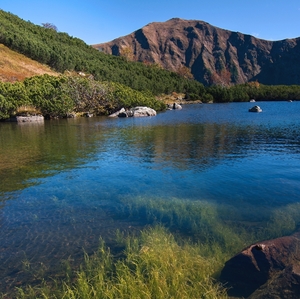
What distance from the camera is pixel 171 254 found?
27.9ft

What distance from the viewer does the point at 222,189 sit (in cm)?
1518

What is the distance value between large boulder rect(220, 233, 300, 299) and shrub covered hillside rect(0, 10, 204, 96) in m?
100

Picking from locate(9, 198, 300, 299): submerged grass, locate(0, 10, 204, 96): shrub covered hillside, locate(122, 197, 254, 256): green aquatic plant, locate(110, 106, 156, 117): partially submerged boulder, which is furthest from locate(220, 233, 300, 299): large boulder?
locate(0, 10, 204, 96): shrub covered hillside

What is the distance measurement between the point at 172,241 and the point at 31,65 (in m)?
92.8

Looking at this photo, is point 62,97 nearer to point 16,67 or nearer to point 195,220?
point 16,67

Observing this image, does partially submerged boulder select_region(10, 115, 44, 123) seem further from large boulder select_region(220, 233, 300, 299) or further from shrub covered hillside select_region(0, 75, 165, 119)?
large boulder select_region(220, 233, 300, 299)

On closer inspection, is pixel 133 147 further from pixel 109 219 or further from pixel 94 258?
pixel 94 258

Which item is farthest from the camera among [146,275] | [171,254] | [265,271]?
[171,254]

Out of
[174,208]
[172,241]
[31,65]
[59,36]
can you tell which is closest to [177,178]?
[174,208]

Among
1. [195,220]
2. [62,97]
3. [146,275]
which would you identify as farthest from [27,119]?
[146,275]

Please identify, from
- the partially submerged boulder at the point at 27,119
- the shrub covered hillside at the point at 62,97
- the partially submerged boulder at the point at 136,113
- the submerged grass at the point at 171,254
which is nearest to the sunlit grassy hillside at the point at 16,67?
the shrub covered hillside at the point at 62,97

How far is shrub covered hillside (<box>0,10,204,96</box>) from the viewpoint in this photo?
94.3 meters

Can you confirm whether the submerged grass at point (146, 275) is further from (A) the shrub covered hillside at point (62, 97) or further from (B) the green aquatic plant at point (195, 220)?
(A) the shrub covered hillside at point (62, 97)

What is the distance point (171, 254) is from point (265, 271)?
2.67 meters
